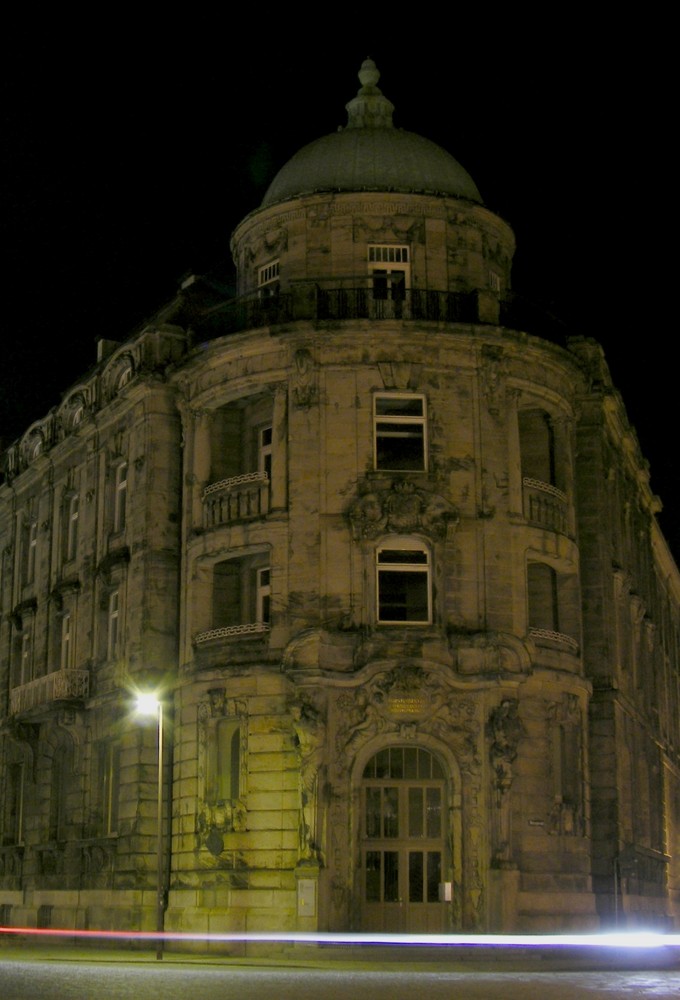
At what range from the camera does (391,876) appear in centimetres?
4059

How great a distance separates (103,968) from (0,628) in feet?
105

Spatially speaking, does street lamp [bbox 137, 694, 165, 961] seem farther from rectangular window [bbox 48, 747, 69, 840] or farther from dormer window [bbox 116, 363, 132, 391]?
dormer window [bbox 116, 363, 132, 391]

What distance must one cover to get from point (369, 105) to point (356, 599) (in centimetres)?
1843

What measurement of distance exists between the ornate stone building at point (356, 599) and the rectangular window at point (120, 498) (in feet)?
0.52

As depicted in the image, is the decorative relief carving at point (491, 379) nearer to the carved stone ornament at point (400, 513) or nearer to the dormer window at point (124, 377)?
the carved stone ornament at point (400, 513)

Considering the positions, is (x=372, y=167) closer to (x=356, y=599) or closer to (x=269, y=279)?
(x=269, y=279)

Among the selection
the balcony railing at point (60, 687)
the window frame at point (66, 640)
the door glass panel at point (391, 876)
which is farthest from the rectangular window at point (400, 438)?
the window frame at point (66, 640)

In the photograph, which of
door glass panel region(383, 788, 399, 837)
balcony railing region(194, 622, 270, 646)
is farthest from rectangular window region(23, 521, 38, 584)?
door glass panel region(383, 788, 399, 837)

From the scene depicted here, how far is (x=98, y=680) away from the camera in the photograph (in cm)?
4975

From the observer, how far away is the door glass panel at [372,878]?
4041 cm

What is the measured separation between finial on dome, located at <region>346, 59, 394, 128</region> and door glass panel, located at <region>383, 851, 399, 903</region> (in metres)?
23.7

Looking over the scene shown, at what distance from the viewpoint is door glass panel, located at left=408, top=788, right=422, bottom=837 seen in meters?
41.0

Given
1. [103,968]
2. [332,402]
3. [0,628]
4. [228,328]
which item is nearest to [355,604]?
[332,402]

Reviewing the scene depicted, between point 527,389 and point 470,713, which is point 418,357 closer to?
point 527,389
